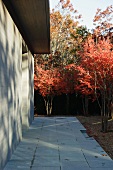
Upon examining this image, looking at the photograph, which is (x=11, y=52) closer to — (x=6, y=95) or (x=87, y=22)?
(x=6, y=95)

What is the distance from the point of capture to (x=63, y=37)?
1459cm

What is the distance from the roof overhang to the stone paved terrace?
108 inches

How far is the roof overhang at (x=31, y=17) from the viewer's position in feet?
13.6

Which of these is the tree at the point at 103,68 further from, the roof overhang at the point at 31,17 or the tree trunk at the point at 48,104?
the tree trunk at the point at 48,104

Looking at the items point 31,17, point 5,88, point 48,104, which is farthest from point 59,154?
point 48,104

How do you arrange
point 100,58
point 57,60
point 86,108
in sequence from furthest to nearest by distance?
point 57,60, point 86,108, point 100,58

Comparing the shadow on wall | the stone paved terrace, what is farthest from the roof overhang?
the stone paved terrace

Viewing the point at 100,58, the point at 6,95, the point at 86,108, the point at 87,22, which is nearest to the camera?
the point at 6,95

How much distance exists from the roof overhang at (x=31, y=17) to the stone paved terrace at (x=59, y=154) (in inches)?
108

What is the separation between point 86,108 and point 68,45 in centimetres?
443

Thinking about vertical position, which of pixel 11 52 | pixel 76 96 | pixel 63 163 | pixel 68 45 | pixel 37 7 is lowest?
pixel 63 163

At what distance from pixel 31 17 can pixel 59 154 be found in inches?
112

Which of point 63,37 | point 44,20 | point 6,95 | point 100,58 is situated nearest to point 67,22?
point 63,37

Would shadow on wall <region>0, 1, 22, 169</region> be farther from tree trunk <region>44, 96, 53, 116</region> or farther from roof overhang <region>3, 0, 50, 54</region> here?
tree trunk <region>44, 96, 53, 116</region>
